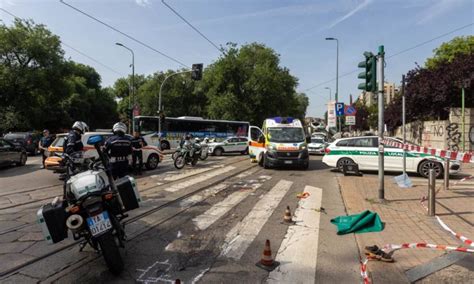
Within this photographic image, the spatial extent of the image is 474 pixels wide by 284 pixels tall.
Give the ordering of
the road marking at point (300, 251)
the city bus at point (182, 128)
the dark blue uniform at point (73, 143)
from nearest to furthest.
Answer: the road marking at point (300, 251) < the dark blue uniform at point (73, 143) < the city bus at point (182, 128)

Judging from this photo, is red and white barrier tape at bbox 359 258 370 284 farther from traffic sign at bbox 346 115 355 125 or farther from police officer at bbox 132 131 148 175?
traffic sign at bbox 346 115 355 125

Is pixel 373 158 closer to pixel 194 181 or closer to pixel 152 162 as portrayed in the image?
pixel 194 181

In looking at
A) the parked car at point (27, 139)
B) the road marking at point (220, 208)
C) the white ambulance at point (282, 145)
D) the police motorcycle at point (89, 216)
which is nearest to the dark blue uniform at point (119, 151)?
the road marking at point (220, 208)

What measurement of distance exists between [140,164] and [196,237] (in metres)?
8.40

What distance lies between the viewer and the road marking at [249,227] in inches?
200

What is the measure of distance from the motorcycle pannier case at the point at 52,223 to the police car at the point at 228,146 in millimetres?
19891

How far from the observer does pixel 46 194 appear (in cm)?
942

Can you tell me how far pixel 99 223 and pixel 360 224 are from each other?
14.0 feet

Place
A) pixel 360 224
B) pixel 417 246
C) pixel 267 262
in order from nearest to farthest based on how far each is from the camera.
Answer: pixel 267 262
pixel 417 246
pixel 360 224

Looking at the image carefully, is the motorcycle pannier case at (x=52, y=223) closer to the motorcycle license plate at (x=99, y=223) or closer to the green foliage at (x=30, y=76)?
the motorcycle license plate at (x=99, y=223)

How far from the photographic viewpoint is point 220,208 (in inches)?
301

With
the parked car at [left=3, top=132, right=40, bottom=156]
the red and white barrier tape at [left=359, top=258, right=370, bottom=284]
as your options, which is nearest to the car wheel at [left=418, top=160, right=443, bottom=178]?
the red and white barrier tape at [left=359, top=258, right=370, bottom=284]

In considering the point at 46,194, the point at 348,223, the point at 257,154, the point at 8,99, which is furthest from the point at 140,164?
the point at 8,99

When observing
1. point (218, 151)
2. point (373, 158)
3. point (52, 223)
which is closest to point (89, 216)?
point (52, 223)
